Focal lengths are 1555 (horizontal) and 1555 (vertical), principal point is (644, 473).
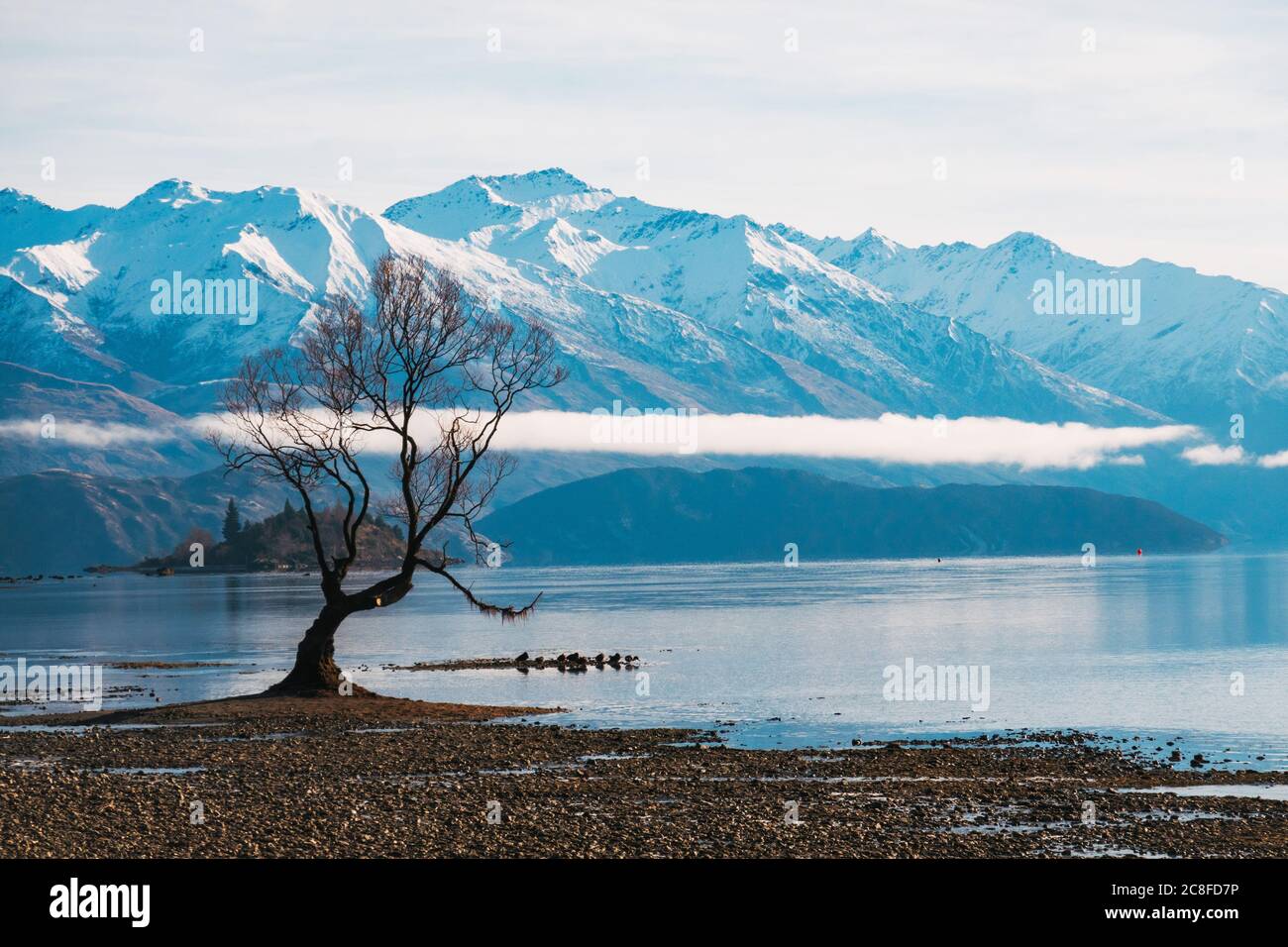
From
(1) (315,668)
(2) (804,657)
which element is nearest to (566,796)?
(1) (315,668)

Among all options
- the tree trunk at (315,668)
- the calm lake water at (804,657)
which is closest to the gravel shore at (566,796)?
the tree trunk at (315,668)

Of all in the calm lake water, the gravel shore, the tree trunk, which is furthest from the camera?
the calm lake water

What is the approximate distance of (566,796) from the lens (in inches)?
1390

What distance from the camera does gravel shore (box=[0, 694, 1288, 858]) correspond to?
2792cm

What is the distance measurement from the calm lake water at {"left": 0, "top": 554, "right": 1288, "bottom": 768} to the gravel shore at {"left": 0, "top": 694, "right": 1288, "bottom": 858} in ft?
24.9

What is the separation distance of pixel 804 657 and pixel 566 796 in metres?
64.5

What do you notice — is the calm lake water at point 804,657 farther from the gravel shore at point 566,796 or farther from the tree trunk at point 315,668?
the tree trunk at point 315,668

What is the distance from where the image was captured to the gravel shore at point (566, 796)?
91.6ft

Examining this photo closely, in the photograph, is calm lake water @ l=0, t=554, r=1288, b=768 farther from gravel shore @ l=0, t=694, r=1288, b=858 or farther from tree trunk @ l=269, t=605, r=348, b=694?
tree trunk @ l=269, t=605, r=348, b=694

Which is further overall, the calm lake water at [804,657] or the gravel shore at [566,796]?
the calm lake water at [804,657]

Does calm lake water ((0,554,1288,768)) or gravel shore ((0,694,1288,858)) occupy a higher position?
gravel shore ((0,694,1288,858))

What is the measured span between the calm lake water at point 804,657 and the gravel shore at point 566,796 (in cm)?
759

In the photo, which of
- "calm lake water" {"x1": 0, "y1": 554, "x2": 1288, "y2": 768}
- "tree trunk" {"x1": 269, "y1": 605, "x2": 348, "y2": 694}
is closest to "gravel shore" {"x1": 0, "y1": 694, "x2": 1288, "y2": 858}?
"tree trunk" {"x1": 269, "y1": 605, "x2": 348, "y2": 694}
